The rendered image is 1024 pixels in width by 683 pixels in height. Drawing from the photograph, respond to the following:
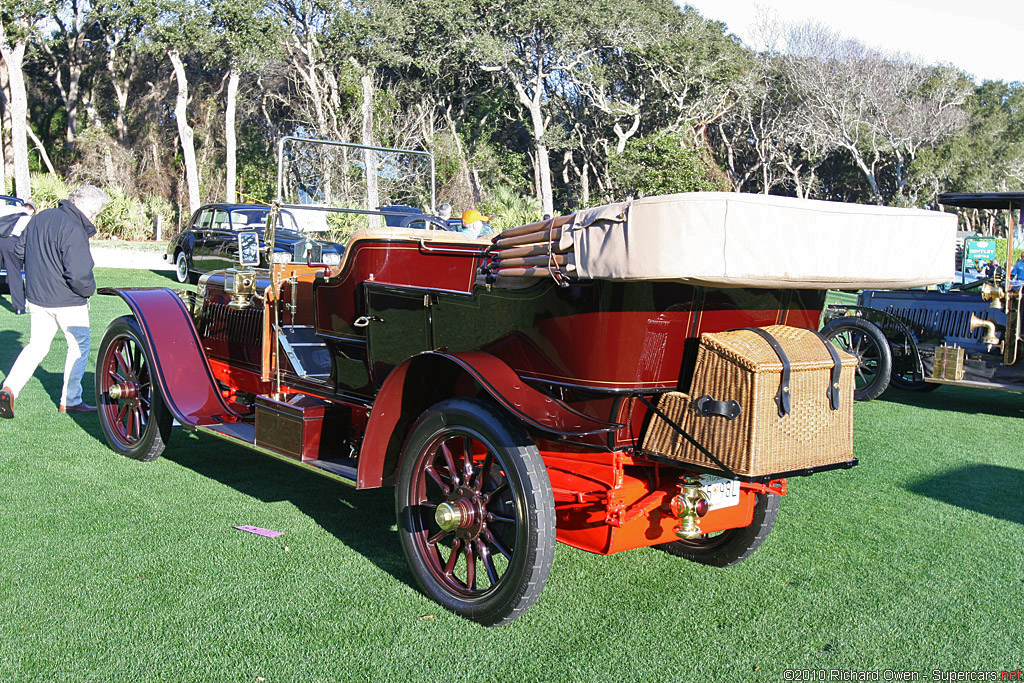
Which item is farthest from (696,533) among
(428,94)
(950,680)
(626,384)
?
(428,94)

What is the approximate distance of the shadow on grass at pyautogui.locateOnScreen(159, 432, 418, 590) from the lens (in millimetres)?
4039

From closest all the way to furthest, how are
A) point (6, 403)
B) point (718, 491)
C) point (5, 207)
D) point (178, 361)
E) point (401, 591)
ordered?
point (718, 491), point (401, 591), point (178, 361), point (6, 403), point (5, 207)

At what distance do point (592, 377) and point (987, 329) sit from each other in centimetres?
638

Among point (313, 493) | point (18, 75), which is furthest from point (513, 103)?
point (313, 493)

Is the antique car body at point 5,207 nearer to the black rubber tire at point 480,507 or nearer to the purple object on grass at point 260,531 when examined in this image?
the purple object on grass at point 260,531

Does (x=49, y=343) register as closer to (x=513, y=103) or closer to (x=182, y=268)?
(x=182, y=268)

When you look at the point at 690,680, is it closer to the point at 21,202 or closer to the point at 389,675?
the point at 389,675

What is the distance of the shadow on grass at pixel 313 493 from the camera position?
4039 mm

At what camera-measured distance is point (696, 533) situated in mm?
3375

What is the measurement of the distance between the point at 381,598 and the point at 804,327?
2048mm

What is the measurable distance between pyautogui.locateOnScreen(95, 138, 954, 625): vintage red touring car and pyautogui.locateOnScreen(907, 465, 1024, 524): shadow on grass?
6.13 ft

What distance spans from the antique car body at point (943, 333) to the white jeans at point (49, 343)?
6.72 m

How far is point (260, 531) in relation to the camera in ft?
13.6

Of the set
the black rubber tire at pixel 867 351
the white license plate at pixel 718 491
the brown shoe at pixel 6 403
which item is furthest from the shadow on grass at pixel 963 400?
the brown shoe at pixel 6 403
